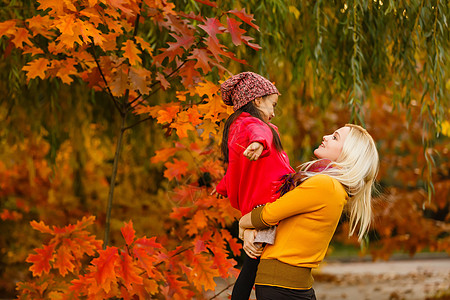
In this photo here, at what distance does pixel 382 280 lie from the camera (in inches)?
323

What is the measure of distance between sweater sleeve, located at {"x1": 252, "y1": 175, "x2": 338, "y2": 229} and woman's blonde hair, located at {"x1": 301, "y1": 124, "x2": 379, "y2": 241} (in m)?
0.06

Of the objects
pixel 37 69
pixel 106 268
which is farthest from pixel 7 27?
pixel 106 268

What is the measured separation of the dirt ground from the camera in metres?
6.99

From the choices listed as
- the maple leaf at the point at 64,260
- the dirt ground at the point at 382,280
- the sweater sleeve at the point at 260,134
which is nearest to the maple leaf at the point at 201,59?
the sweater sleeve at the point at 260,134

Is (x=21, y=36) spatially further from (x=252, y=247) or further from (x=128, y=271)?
(x=252, y=247)

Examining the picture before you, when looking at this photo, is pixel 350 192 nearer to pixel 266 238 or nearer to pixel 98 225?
pixel 266 238

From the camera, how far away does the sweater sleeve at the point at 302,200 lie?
1757mm

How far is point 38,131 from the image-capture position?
4113 mm

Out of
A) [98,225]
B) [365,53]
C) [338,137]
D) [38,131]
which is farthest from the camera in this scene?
[98,225]

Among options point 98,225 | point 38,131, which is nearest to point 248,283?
point 38,131

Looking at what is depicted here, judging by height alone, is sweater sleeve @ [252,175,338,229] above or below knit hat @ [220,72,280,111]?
below

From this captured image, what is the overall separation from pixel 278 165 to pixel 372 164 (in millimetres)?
344

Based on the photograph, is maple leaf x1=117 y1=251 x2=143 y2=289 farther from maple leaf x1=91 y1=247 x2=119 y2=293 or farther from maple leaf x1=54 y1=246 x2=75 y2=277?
maple leaf x1=54 y1=246 x2=75 y2=277

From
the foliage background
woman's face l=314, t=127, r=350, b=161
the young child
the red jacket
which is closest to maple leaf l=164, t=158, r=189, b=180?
the foliage background
